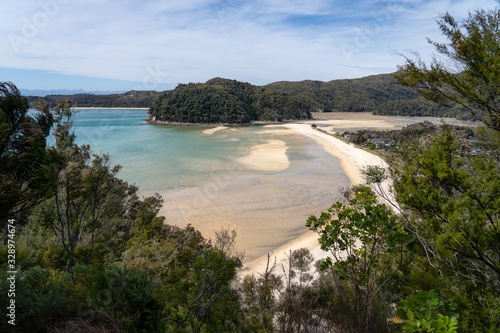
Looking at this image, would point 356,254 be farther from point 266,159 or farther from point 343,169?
point 266,159

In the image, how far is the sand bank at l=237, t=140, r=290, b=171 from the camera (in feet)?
87.2

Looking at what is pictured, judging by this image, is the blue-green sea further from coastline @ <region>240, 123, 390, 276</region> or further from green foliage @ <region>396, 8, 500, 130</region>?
green foliage @ <region>396, 8, 500, 130</region>

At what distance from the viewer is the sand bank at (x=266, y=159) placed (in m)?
26.6

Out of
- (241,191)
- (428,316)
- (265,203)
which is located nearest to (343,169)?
(241,191)

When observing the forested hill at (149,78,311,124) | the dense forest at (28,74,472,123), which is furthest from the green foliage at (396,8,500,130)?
the forested hill at (149,78,311,124)

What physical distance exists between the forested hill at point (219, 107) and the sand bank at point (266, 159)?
164 feet

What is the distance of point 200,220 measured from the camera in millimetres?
14414

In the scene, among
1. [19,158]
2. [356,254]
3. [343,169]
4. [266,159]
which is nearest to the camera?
[356,254]

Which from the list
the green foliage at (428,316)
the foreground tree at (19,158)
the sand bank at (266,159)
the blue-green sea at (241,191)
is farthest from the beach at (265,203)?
the foreground tree at (19,158)

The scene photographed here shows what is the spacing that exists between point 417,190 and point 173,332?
5420 millimetres

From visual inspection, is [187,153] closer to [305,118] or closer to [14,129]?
[14,129]

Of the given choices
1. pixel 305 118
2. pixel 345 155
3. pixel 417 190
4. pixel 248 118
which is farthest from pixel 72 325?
pixel 305 118

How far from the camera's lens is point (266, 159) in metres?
30.2

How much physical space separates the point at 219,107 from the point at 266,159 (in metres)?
62.1
